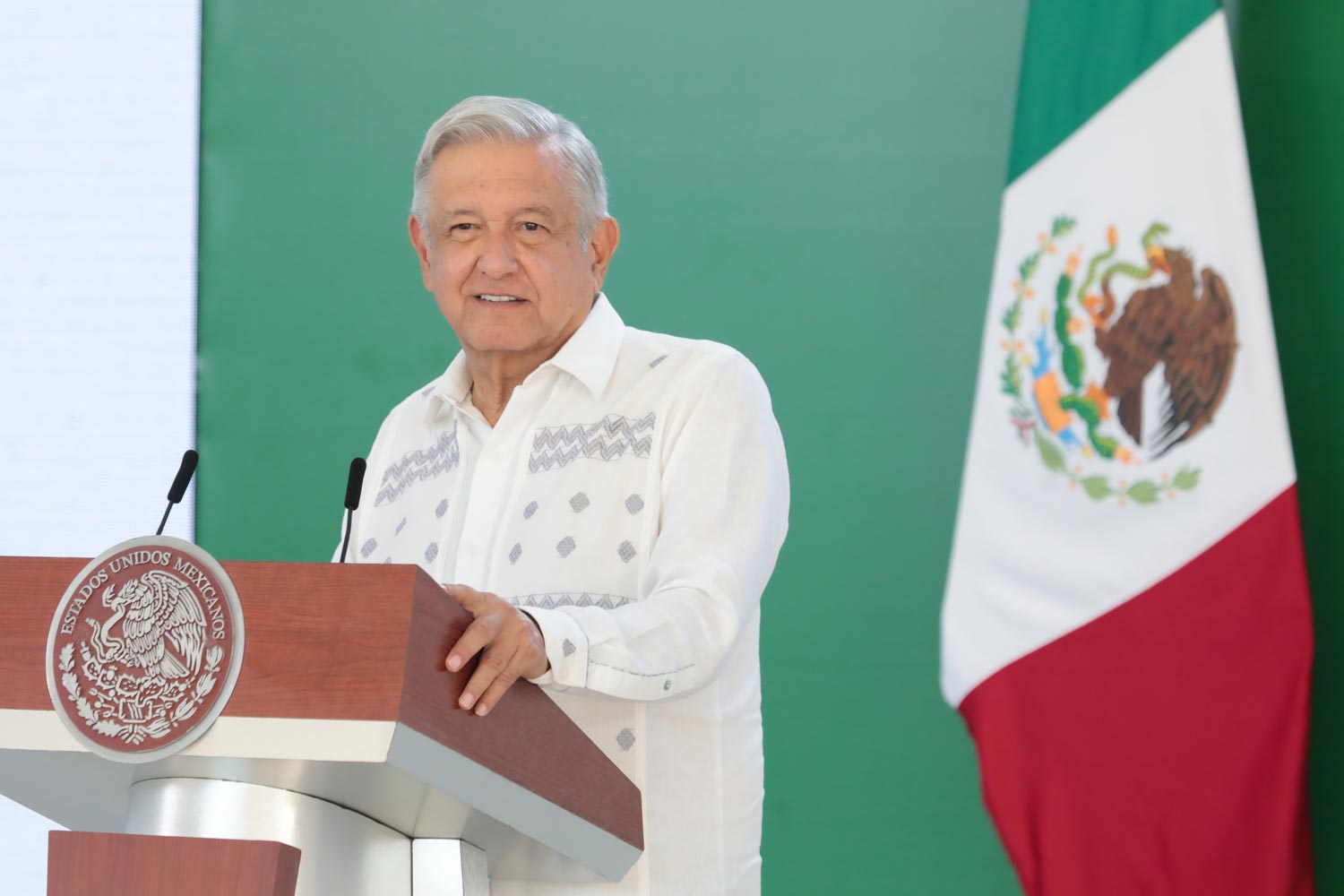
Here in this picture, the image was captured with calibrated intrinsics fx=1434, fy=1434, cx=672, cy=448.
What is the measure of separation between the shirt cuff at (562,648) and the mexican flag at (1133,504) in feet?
5.06

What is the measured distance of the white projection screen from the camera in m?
3.29

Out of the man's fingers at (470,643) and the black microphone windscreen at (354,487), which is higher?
the black microphone windscreen at (354,487)

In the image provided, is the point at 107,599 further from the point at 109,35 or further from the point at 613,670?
the point at 109,35

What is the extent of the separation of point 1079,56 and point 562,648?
2027mm

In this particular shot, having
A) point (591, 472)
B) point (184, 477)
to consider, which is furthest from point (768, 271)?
point (184, 477)

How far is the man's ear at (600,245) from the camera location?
1944mm

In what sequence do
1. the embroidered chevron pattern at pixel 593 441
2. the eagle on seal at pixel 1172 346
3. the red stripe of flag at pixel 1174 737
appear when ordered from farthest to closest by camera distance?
the eagle on seal at pixel 1172 346, the red stripe of flag at pixel 1174 737, the embroidered chevron pattern at pixel 593 441

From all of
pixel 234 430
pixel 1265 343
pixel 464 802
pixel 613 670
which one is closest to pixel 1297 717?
pixel 1265 343

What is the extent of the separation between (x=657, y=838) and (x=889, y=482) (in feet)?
5.27

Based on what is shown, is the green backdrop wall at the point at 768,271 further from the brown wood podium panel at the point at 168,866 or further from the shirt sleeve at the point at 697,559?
the brown wood podium panel at the point at 168,866

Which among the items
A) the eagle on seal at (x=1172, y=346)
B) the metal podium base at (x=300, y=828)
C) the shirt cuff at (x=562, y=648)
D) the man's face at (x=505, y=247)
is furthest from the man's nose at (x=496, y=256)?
the eagle on seal at (x=1172, y=346)

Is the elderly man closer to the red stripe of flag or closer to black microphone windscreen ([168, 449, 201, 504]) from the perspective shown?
black microphone windscreen ([168, 449, 201, 504])

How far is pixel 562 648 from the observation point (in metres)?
1.22

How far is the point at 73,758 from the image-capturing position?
3.62ft
